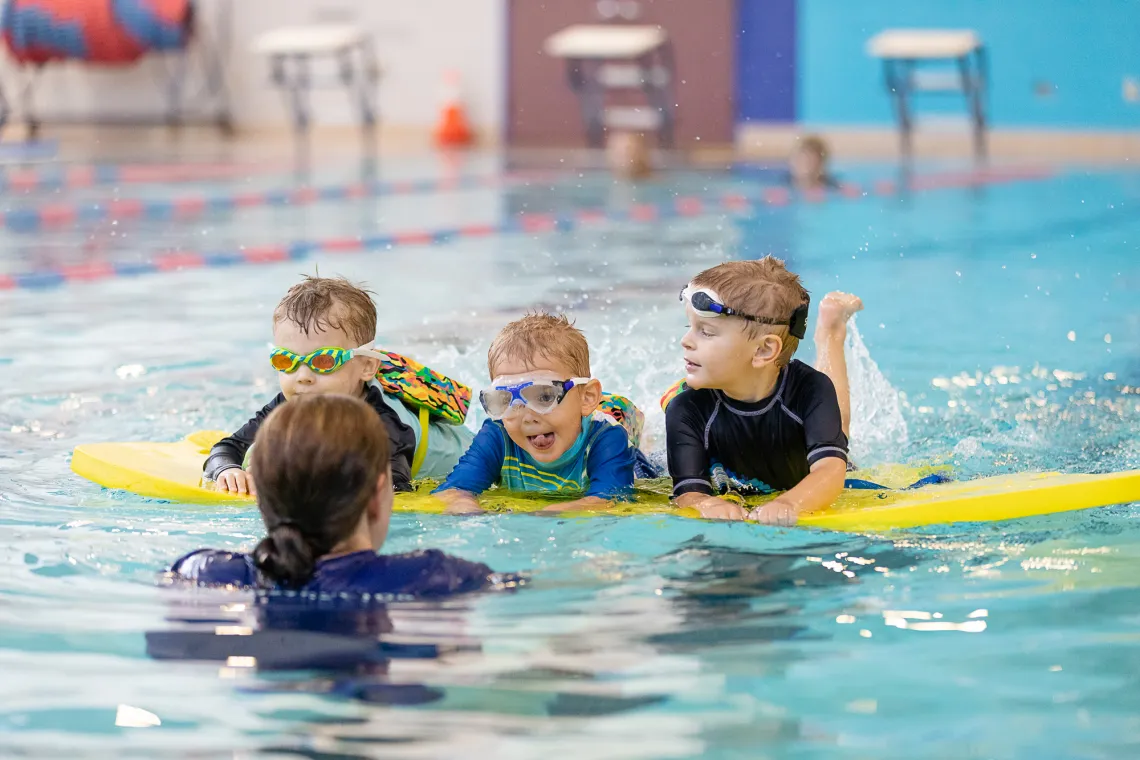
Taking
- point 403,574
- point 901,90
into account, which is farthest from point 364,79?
point 403,574

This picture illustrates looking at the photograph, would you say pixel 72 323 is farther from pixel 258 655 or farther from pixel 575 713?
pixel 575 713

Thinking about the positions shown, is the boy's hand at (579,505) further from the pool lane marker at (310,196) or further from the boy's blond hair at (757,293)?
the pool lane marker at (310,196)

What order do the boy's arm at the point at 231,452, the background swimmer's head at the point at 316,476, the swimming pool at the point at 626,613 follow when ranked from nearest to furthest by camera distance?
the swimming pool at the point at 626,613 < the background swimmer's head at the point at 316,476 < the boy's arm at the point at 231,452

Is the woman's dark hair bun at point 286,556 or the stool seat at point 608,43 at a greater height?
the stool seat at point 608,43

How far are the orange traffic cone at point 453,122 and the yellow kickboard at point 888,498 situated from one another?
42.0 feet

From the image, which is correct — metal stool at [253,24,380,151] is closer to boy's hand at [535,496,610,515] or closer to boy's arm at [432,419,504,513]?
boy's arm at [432,419,504,513]

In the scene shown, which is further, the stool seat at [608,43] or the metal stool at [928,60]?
the stool seat at [608,43]

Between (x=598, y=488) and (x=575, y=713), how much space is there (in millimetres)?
1384

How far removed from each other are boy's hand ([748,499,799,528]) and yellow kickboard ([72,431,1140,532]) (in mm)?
33

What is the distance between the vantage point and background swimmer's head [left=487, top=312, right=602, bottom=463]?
3771mm

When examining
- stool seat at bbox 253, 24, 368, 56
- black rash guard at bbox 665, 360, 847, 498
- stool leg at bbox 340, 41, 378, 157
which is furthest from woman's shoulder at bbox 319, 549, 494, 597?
stool leg at bbox 340, 41, 378, 157

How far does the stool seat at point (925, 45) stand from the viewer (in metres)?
13.7

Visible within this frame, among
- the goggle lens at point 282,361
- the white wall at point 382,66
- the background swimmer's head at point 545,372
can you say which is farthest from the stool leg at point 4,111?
the background swimmer's head at point 545,372

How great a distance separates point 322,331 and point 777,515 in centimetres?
128
